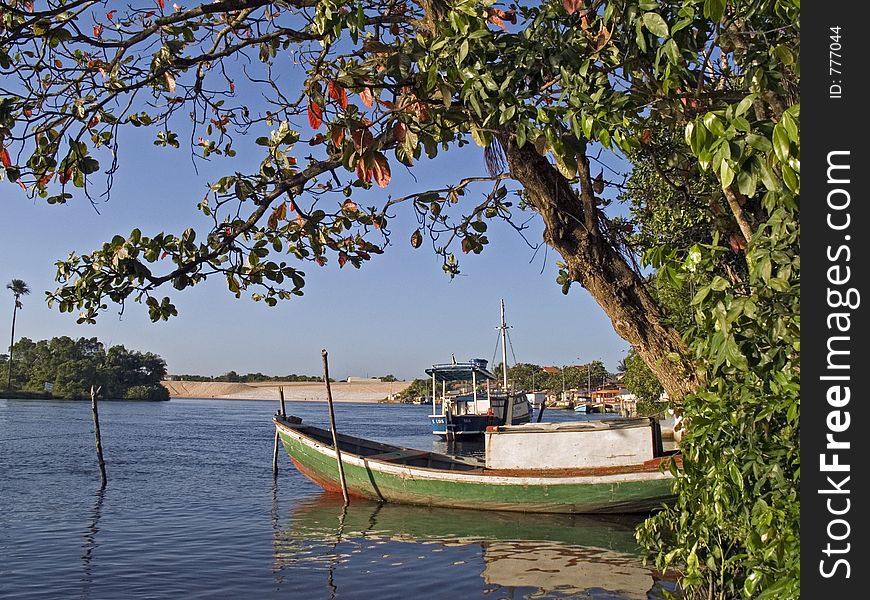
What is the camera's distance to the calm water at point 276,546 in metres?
11.5

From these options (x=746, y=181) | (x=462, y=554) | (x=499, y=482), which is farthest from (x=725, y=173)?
(x=499, y=482)

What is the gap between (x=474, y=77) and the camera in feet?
11.4

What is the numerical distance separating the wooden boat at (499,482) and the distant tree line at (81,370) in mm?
89029

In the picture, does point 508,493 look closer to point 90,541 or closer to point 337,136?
point 90,541

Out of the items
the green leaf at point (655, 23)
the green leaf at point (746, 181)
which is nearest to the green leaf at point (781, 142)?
the green leaf at point (746, 181)

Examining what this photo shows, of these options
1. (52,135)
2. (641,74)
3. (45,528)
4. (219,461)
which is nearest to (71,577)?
(45,528)

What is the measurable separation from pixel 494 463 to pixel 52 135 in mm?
13161

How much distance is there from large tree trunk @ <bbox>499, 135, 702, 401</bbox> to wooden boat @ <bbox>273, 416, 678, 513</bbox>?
9218mm

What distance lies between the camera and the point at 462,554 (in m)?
13.5

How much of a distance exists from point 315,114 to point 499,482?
42.2ft

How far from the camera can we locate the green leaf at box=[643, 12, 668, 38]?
9.67 feet

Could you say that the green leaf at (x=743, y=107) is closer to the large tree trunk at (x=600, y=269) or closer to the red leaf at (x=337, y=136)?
the red leaf at (x=337, y=136)

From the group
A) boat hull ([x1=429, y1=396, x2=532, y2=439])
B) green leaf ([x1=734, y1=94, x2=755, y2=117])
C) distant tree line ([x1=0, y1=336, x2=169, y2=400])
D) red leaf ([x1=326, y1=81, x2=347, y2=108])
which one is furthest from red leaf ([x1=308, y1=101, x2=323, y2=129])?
distant tree line ([x1=0, y1=336, x2=169, y2=400])

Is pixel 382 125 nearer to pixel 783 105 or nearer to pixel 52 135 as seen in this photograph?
pixel 783 105
